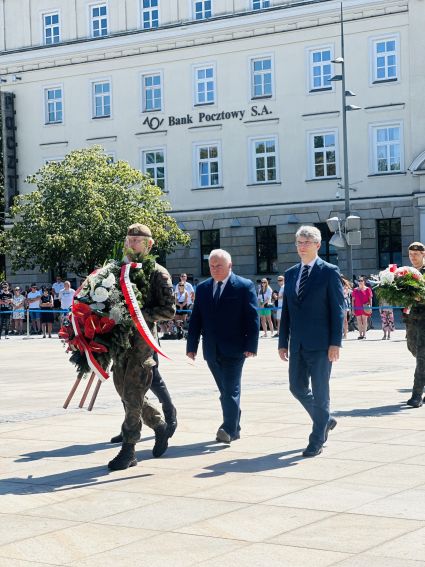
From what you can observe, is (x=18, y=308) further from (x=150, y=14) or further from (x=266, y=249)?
(x=150, y=14)

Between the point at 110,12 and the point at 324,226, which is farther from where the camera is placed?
the point at 110,12

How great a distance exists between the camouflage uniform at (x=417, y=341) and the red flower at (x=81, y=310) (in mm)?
5121

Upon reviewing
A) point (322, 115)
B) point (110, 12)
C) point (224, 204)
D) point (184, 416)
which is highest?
point (110, 12)

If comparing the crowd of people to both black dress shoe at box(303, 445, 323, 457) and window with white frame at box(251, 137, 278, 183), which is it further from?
black dress shoe at box(303, 445, 323, 457)

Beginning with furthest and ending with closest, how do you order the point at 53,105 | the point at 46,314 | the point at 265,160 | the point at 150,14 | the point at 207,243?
the point at 53,105 → the point at 150,14 → the point at 207,243 → the point at 265,160 → the point at 46,314

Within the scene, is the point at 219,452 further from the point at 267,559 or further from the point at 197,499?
the point at 267,559

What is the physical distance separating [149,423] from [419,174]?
108 feet

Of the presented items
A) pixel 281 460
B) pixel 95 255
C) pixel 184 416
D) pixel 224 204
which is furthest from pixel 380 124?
pixel 281 460

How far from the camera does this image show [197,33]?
150 ft

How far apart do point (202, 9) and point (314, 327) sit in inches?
1498

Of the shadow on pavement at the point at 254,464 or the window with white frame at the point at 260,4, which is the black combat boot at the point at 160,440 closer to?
the shadow on pavement at the point at 254,464

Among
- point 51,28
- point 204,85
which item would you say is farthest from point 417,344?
point 51,28

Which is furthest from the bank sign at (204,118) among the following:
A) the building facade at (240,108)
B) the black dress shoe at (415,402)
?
the black dress shoe at (415,402)

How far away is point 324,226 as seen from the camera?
43.5 meters
